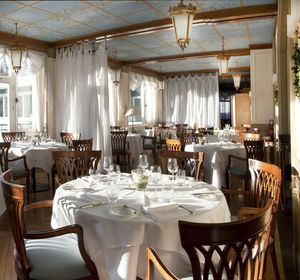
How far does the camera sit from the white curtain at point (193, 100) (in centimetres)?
1398

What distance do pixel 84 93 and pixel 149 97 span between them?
6.61 meters

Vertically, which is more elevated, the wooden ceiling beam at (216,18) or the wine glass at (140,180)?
the wooden ceiling beam at (216,18)

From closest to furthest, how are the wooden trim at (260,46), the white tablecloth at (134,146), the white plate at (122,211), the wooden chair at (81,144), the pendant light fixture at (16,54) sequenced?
the white plate at (122,211)
the wooden chair at (81,144)
the pendant light fixture at (16,54)
the white tablecloth at (134,146)
the wooden trim at (260,46)

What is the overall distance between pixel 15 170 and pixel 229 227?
14.7 feet

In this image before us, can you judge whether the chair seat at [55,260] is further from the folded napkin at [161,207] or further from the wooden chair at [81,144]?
the wooden chair at [81,144]

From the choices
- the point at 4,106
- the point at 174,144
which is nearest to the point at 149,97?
the point at 4,106

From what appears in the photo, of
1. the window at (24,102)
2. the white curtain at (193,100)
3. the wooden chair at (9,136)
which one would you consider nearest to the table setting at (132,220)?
the wooden chair at (9,136)

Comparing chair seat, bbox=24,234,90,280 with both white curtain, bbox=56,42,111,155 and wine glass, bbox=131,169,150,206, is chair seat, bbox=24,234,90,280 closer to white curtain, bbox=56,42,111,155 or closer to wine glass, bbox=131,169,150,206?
wine glass, bbox=131,169,150,206

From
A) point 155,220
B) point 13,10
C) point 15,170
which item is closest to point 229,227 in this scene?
point 155,220

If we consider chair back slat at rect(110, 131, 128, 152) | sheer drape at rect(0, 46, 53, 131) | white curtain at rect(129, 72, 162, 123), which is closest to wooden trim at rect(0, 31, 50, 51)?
sheer drape at rect(0, 46, 53, 131)

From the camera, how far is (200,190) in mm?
2418

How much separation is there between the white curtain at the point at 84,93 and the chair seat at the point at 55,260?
5.15 metres

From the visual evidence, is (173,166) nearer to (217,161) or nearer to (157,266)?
Result: (157,266)

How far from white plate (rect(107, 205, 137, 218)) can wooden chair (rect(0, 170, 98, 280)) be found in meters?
0.22
